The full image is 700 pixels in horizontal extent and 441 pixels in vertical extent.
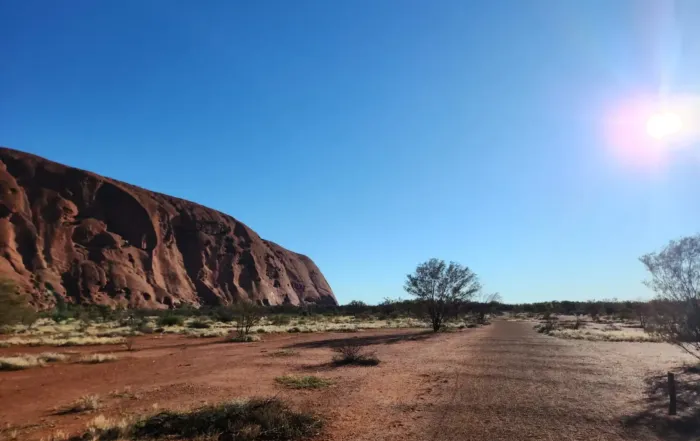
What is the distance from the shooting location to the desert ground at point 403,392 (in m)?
9.62

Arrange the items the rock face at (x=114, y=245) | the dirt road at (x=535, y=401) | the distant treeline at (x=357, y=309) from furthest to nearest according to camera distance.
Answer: the rock face at (x=114, y=245), the distant treeline at (x=357, y=309), the dirt road at (x=535, y=401)

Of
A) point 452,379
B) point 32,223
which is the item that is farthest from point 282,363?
point 32,223

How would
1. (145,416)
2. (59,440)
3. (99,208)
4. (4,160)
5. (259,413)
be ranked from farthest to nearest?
(99,208)
(4,160)
(145,416)
(259,413)
(59,440)

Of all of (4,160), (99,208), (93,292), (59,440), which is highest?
(4,160)

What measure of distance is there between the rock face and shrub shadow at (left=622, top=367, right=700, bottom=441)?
69.3 metres

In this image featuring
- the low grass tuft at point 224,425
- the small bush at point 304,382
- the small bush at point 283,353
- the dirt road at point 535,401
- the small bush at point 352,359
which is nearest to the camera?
the low grass tuft at point 224,425

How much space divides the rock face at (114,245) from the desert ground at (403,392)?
55.2 m

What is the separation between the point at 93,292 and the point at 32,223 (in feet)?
53.2

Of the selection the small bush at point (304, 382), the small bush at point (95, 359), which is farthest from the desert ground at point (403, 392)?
the small bush at point (95, 359)

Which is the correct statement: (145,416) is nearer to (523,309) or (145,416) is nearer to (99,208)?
(99,208)

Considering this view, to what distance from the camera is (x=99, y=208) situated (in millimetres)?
97062

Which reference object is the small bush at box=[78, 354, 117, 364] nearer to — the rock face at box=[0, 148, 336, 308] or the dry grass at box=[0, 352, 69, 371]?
the dry grass at box=[0, 352, 69, 371]

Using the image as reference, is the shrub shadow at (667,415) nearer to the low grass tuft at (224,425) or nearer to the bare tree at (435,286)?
the low grass tuft at (224,425)

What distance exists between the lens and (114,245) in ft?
306
